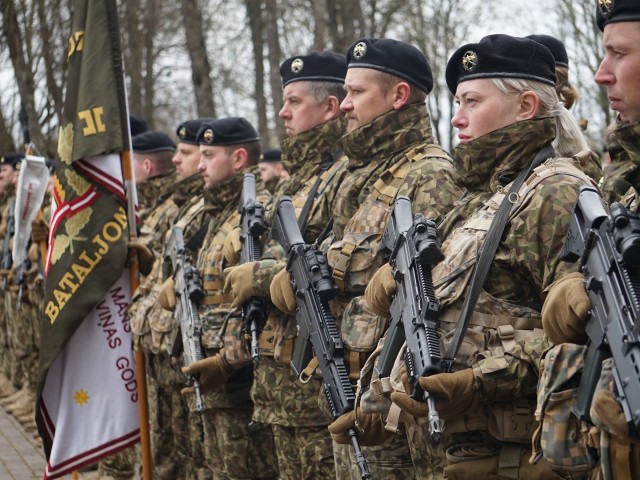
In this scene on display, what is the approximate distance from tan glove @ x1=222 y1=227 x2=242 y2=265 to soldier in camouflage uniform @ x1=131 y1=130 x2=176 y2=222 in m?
2.80

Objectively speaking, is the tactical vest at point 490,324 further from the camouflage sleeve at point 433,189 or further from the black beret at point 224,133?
the black beret at point 224,133

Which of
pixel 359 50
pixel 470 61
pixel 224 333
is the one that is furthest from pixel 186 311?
pixel 470 61

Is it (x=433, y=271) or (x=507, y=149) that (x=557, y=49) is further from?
(x=433, y=271)

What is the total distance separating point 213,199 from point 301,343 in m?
2.04

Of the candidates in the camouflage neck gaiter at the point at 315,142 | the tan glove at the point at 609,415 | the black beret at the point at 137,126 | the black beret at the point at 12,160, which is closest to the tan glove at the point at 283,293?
the camouflage neck gaiter at the point at 315,142

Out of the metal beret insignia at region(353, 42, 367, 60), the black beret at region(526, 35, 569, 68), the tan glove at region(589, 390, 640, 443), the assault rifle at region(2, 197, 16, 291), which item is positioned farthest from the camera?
the assault rifle at region(2, 197, 16, 291)

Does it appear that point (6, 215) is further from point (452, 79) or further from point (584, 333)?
point (584, 333)

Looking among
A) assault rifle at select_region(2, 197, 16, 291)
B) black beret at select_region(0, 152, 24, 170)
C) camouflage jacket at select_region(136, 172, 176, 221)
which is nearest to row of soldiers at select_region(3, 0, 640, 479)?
camouflage jacket at select_region(136, 172, 176, 221)

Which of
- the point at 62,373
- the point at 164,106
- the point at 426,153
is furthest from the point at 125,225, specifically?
the point at 164,106

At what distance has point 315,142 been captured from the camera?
564 centimetres

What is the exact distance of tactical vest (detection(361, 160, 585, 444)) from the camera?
3.48m

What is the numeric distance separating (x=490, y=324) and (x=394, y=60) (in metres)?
1.69

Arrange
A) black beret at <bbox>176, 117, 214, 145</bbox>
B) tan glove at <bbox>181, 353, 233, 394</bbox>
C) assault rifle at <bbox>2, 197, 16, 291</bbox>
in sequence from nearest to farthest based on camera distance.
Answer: tan glove at <bbox>181, 353, 233, 394</bbox> → black beret at <bbox>176, 117, 214, 145</bbox> → assault rifle at <bbox>2, 197, 16, 291</bbox>

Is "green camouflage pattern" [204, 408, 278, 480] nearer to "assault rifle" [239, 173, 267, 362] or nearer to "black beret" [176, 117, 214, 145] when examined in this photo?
"assault rifle" [239, 173, 267, 362]
